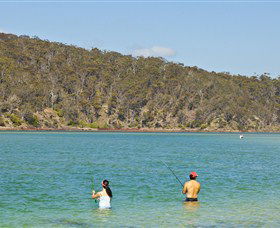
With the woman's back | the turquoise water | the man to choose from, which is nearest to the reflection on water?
the turquoise water

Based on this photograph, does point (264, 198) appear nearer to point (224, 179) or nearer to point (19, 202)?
point (224, 179)

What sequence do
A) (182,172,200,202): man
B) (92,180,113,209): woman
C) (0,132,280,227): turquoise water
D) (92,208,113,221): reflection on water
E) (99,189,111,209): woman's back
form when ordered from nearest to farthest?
(0,132,280,227): turquoise water < (92,208,113,221): reflection on water < (92,180,113,209): woman < (99,189,111,209): woman's back < (182,172,200,202): man

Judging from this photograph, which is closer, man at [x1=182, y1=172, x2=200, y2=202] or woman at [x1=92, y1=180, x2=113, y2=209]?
woman at [x1=92, y1=180, x2=113, y2=209]

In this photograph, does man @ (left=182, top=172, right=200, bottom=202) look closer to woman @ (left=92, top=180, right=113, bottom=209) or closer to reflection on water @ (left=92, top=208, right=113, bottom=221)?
woman @ (left=92, top=180, right=113, bottom=209)

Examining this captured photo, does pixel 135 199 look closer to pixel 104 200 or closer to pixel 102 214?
pixel 104 200

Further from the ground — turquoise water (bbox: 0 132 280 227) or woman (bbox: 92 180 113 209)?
woman (bbox: 92 180 113 209)

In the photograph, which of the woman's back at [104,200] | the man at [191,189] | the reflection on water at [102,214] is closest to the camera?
the reflection on water at [102,214]

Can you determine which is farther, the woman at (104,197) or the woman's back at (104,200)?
the woman's back at (104,200)

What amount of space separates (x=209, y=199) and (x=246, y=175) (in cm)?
1754

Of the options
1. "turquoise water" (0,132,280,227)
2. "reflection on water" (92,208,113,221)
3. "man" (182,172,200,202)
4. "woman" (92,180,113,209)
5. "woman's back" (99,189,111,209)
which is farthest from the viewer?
"man" (182,172,200,202)

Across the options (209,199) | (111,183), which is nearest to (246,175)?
(111,183)

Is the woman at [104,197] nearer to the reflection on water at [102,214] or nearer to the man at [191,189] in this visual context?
the reflection on water at [102,214]

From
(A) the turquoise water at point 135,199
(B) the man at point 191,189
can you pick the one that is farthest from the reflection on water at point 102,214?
(B) the man at point 191,189

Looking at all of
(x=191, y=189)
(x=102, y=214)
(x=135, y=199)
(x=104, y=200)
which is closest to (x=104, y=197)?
(x=104, y=200)
